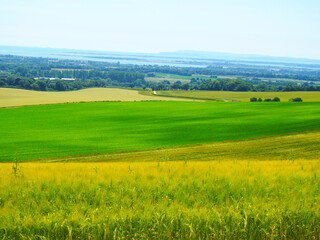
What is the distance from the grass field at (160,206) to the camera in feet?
19.1

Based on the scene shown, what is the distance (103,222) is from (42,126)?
136ft

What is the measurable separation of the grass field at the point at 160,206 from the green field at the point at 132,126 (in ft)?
70.8

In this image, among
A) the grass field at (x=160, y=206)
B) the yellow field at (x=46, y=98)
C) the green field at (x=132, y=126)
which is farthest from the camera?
the yellow field at (x=46, y=98)

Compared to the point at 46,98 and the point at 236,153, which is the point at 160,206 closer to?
the point at 236,153

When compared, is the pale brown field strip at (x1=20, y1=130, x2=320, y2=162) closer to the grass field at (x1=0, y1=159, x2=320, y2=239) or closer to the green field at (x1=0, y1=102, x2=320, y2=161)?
the green field at (x1=0, y1=102, x2=320, y2=161)

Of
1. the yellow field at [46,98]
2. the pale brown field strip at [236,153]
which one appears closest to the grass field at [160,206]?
the pale brown field strip at [236,153]

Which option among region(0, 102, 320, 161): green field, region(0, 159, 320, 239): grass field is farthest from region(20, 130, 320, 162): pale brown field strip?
region(0, 159, 320, 239): grass field

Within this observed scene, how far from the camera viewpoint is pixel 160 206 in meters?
6.85

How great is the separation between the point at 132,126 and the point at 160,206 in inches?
1453

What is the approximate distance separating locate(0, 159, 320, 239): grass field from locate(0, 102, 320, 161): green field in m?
21.6

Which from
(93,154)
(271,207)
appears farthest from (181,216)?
(93,154)

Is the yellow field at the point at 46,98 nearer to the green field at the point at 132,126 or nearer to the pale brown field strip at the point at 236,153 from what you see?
the green field at the point at 132,126

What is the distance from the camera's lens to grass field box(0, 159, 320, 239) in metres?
5.83

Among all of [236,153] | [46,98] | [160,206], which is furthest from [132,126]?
[46,98]
